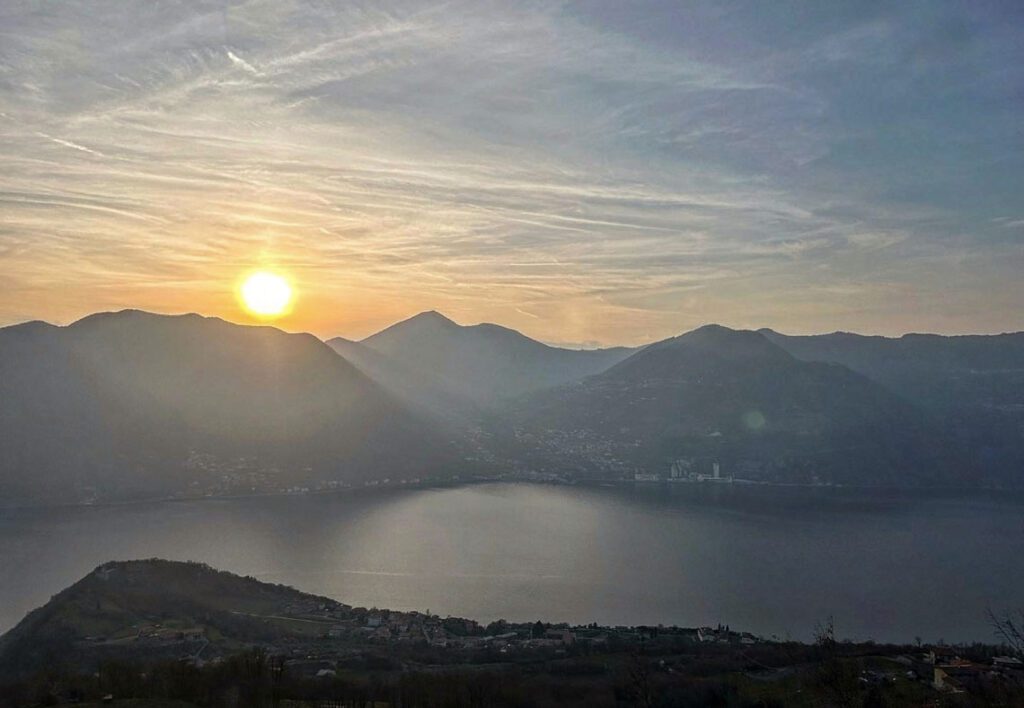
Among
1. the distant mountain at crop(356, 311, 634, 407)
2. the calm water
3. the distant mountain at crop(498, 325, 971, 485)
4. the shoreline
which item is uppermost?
the distant mountain at crop(356, 311, 634, 407)

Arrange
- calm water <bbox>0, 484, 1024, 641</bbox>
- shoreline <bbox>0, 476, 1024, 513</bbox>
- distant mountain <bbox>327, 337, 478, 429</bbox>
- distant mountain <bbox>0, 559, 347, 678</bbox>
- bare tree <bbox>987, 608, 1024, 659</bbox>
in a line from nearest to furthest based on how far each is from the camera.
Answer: bare tree <bbox>987, 608, 1024, 659</bbox> < distant mountain <bbox>0, 559, 347, 678</bbox> < calm water <bbox>0, 484, 1024, 641</bbox> < shoreline <bbox>0, 476, 1024, 513</bbox> < distant mountain <bbox>327, 337, 478, 429</bbox>

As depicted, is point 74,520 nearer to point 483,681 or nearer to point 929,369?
point 483,681

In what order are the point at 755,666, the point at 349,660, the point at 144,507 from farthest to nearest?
the point at 144,507, the point at 349,660, the point at 755,666

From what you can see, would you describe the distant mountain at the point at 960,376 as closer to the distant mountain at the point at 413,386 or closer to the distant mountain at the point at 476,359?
the distant mountain at the point at 476,359

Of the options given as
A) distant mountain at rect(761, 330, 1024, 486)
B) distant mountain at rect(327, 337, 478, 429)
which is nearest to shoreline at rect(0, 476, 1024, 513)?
distant mountain at rect(761, 330, 1024, 486)

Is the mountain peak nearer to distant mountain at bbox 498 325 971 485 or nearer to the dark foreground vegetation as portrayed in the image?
distant mountain at bbox 498 325 971 485

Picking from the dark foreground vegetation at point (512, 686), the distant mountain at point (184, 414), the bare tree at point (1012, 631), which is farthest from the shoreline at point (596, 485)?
the dark foreground vegetation at point (512, 686)

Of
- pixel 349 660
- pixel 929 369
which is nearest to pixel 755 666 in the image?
pixel 349 660
